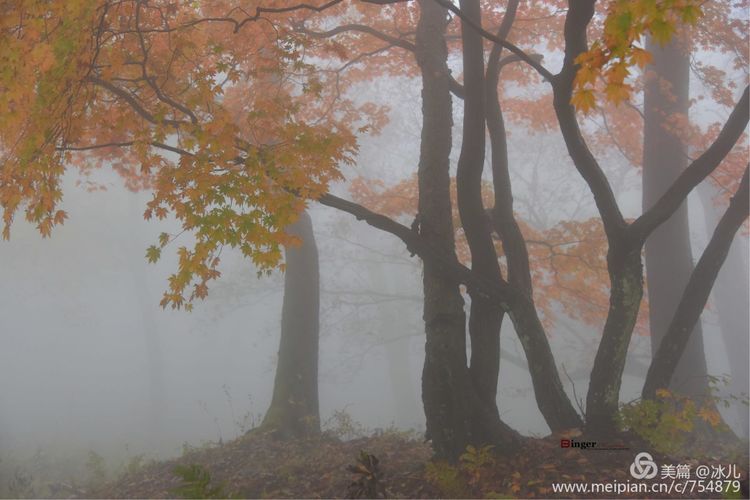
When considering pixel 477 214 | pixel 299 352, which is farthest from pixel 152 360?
pixel 477 214

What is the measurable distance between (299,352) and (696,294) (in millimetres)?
6825

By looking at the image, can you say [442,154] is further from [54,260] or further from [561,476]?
[54,260]

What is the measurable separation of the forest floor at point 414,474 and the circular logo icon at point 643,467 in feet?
0.17

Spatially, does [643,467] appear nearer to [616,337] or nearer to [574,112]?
[616,337]

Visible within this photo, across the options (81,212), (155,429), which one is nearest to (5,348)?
(81,212)

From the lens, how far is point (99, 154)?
9.09 metres

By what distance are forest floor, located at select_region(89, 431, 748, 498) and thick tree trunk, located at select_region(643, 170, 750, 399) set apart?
0.90 m

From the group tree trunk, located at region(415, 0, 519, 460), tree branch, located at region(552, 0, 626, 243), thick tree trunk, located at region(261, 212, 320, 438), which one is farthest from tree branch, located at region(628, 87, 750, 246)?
thick tree trunk, located at region(261, 212, 320, 438)

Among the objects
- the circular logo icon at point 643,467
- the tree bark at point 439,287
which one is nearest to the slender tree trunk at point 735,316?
the tree bark at point 439,287

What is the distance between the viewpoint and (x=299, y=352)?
10547 millimetres

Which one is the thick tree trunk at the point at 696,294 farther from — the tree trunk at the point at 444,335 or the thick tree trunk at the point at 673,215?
the thick tree trunk at the point at 673,215

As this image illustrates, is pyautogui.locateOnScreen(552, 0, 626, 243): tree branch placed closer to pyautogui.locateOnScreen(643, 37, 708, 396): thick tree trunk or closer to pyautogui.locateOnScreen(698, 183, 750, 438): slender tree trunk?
pyautogui.locateOnScreen(643, 37, 708, 396): thick tree trunk

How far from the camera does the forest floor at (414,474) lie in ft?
16.5

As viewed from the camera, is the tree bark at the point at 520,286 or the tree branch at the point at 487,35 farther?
the tree bark at the point at 520,286
